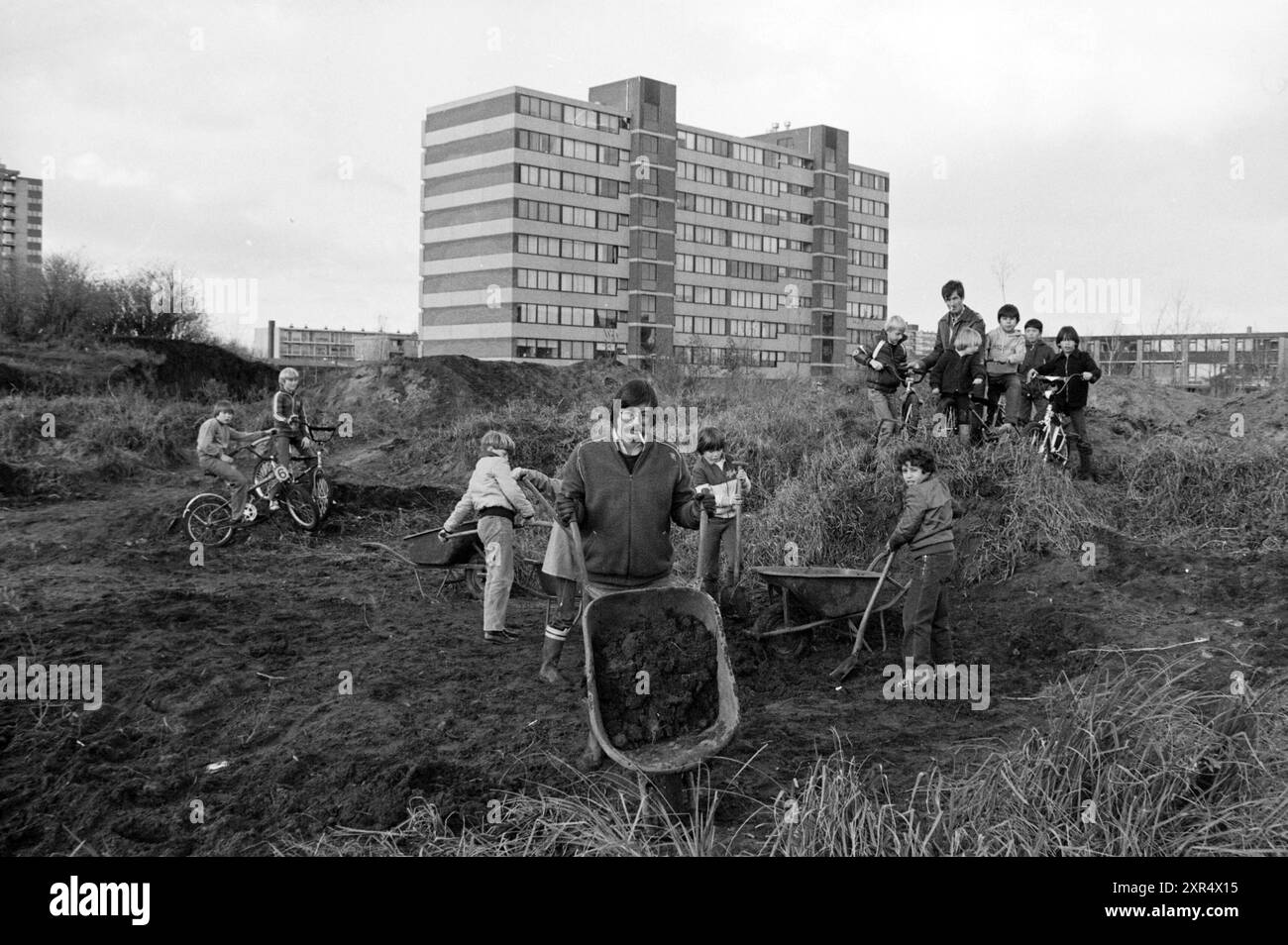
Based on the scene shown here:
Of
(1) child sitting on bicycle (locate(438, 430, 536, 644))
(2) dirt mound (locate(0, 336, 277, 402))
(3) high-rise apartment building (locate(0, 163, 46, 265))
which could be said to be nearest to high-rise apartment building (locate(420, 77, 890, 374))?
(3) high-rise apartment building (locate(0, 163, 46, 265))

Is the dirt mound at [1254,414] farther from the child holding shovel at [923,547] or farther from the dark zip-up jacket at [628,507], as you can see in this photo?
the dark zip-up jacket at [628,507]

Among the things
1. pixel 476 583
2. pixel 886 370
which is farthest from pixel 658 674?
pixel 886 370

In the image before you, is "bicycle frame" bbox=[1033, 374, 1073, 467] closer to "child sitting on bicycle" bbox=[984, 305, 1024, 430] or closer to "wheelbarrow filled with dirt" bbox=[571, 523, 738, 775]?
"child sitting on bicycle" bbox=[984, 305, 1024, 430]

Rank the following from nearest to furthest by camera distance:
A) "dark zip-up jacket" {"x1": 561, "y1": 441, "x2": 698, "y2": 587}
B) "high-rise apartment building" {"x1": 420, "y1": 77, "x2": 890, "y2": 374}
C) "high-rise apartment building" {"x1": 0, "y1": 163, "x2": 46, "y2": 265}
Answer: "dark zip-up jacket" {"x1": 561, "y1": 441, "x2": 698, "y2": 587} → "high-rise apartment building" {"x1": 420, "y1": 77, "x2": 890, "y2": 374} → "high-rise apartment building" {"x1": 0, "y1": 163, "x2": 46, "y2": 265}

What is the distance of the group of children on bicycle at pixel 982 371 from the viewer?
9.77 m

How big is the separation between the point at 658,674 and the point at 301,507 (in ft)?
24.2

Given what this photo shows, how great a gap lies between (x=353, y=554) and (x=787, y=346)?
77687mm

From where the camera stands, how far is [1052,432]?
984cm

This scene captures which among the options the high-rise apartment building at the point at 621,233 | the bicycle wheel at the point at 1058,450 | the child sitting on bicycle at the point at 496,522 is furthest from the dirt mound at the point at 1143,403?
the high-rise apartment building at the point at 621,233

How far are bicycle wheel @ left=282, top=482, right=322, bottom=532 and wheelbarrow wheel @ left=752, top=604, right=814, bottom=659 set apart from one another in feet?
18.9

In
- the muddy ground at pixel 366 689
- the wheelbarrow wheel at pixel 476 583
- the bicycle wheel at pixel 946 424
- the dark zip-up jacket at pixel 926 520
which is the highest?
the bicycle wheel at pixel 946 424

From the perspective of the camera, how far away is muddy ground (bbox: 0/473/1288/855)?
14.8ft

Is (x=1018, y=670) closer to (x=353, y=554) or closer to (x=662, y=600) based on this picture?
(x=662, y=600)
